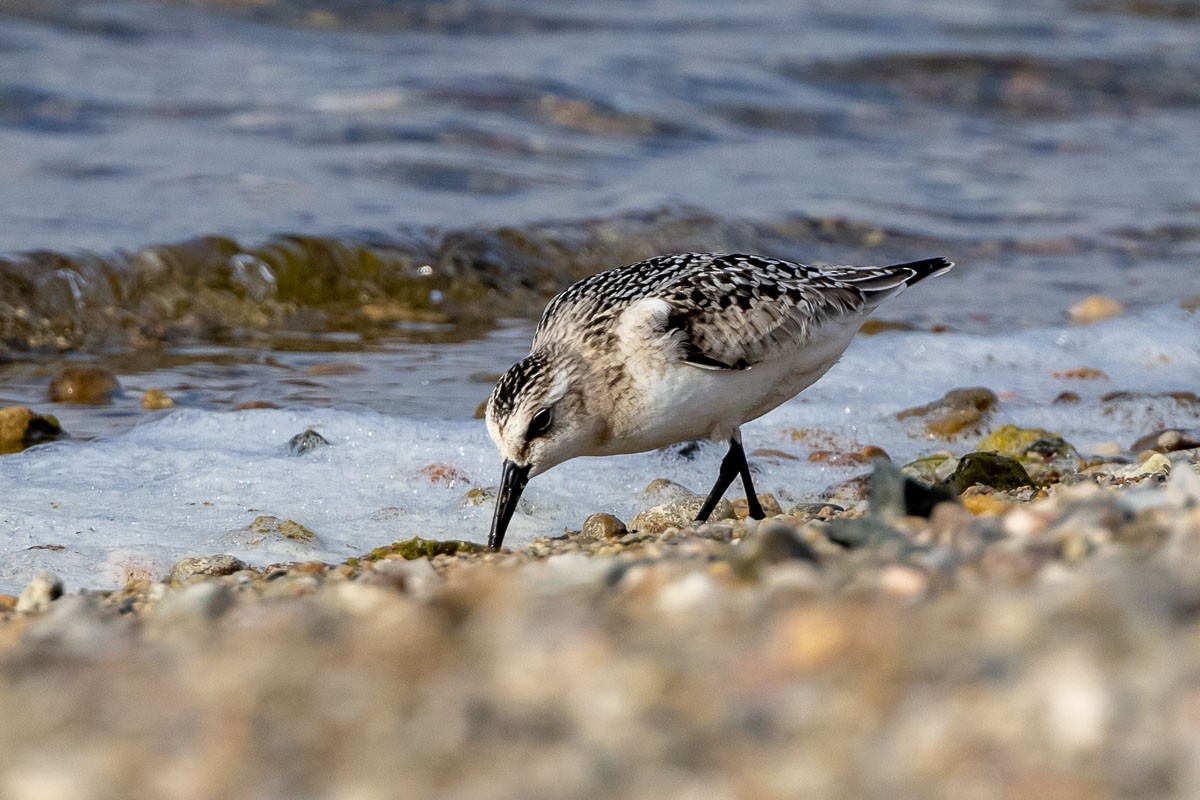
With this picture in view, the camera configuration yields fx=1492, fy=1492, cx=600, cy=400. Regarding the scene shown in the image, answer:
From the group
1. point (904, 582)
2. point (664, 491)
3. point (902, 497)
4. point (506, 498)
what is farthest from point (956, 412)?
point (904, 582)

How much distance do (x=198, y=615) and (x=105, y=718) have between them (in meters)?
0.67

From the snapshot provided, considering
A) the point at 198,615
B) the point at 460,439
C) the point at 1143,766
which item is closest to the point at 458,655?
the point at 198,615

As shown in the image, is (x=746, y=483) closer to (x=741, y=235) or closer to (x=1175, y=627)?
(x=1175, y=627)

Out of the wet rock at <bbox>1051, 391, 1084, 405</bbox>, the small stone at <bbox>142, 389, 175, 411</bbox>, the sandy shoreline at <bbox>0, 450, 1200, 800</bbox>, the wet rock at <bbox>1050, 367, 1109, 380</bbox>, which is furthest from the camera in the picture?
the wet rock at <bbox>1050, 367, 1109, 380</bbox>

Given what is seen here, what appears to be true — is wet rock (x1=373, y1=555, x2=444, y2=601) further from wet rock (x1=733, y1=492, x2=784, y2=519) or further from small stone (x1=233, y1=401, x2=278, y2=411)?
small stone (x1=233, y1=401, x2=278, y2=411)

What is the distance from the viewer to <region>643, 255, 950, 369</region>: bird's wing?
189 inches

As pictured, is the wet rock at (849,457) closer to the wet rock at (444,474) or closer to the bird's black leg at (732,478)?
the bird's black leg at (732,478)

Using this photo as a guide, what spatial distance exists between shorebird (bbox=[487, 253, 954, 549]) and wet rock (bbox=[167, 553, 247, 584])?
79 cm

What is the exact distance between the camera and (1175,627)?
2293mm

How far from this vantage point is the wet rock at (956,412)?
262 inches

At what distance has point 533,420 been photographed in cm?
461

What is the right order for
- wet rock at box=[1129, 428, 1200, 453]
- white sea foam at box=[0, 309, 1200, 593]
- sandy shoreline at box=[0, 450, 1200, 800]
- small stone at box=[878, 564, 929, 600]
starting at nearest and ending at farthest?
1. sandy shoreline at box=[0, 450, 1200, 800]
2. small stone at box=[878, 564, 929, 600]
3. white sea foam at box=[0, 309, 1200, 593]
4. wet rock at box=[1129, 428, 1200, 453]

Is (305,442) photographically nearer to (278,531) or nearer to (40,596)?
(278,531)

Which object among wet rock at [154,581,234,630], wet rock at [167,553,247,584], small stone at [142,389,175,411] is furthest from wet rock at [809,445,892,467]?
wet rock at [154,581,234,630]
